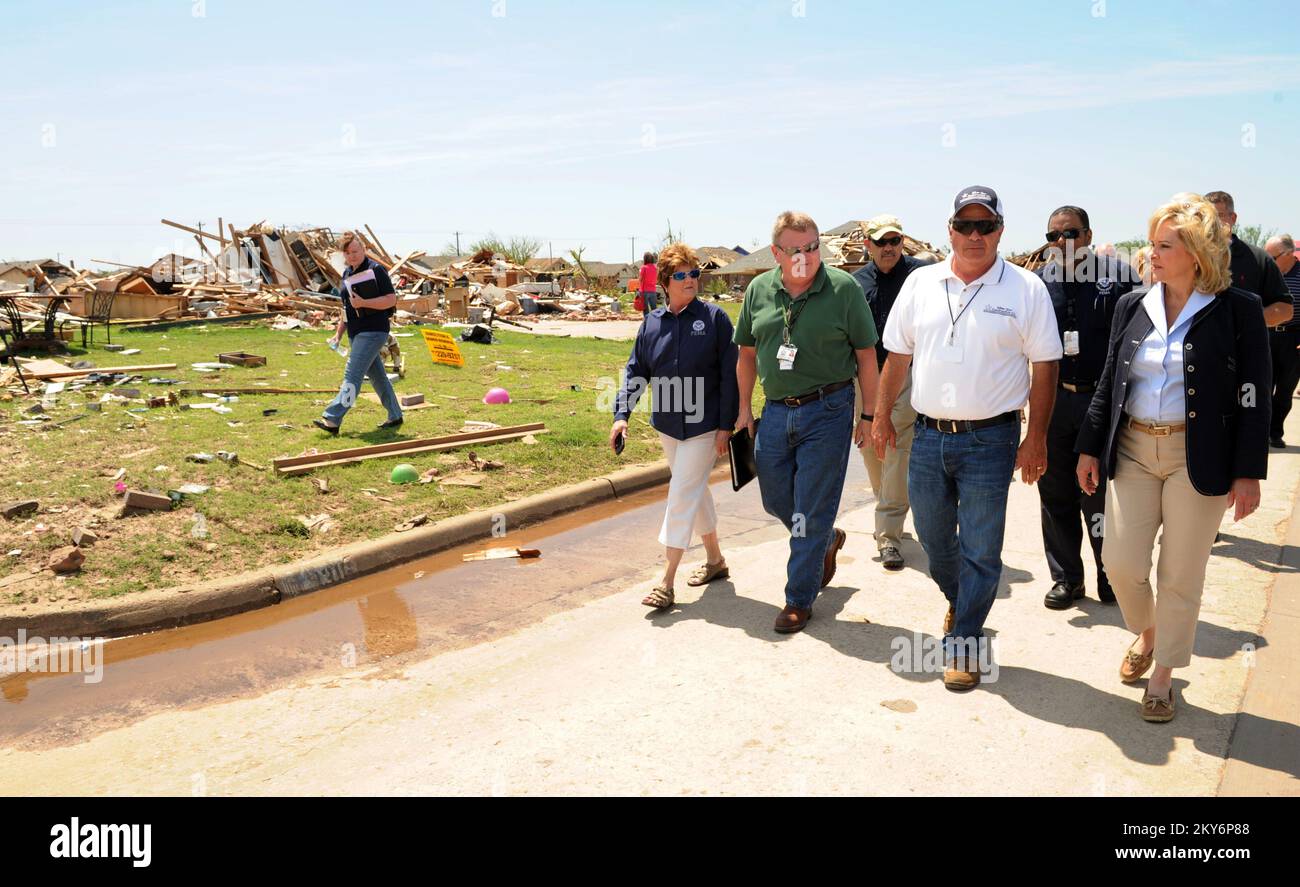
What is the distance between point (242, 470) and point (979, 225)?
19.8 feet

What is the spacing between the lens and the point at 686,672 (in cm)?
463

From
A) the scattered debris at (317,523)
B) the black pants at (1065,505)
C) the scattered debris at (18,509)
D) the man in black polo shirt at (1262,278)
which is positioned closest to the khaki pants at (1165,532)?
the black pants at (1065,505)

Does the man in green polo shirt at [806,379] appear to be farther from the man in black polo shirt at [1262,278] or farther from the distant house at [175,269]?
the distant house at [175,269]

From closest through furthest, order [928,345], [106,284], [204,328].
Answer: [928,345] → [204,328] → [106,284]

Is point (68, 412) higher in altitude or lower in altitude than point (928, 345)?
lower

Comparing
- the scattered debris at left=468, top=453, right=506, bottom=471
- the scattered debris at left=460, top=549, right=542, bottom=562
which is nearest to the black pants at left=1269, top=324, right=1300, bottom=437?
the scattered debris at left=460, top=549, right=542, bottom=562

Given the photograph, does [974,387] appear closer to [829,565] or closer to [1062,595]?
[1062,595]

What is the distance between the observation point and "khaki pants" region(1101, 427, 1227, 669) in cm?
387

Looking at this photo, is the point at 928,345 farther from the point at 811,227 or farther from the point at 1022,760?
the point at 1022,760

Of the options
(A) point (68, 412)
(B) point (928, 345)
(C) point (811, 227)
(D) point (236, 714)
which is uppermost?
(C) point (811, 227)
